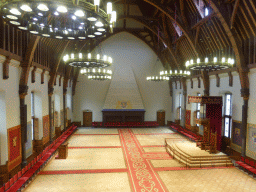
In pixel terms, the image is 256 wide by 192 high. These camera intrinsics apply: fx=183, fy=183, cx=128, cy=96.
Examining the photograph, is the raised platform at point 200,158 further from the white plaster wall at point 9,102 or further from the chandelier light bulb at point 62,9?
the chandelier light bulb at point 62,9

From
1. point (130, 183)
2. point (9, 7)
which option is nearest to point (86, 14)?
point (9, 7)

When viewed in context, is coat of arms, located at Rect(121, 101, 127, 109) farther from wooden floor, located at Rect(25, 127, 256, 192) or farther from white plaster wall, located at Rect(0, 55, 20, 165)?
white plaster wall, located at Rect(0, 55, 20, 165)

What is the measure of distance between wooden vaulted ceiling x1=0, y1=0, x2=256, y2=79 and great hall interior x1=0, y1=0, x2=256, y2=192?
58 millimetres

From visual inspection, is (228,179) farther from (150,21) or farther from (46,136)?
(150,21)

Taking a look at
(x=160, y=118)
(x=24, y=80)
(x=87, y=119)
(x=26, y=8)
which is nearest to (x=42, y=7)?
(x=26, y=8)

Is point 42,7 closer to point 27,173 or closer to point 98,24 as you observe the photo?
point 98,24

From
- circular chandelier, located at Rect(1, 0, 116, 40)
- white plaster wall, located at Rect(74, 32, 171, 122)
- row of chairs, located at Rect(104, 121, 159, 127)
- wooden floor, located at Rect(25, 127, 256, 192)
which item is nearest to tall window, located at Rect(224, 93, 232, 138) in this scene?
wooden floor, located at Rect(25, 127, 256, 192)

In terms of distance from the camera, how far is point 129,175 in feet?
28.0

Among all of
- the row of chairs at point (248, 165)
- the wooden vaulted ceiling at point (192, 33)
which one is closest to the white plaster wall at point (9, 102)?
the wooden vaulted ceiling at point (192, 33)

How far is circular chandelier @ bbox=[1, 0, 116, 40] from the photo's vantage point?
334cm

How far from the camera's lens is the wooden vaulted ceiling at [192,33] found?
8.57 meters

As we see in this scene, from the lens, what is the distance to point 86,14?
12.1 feet

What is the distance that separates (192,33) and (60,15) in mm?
11099

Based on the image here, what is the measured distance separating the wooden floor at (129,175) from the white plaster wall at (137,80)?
9361 millimetres
